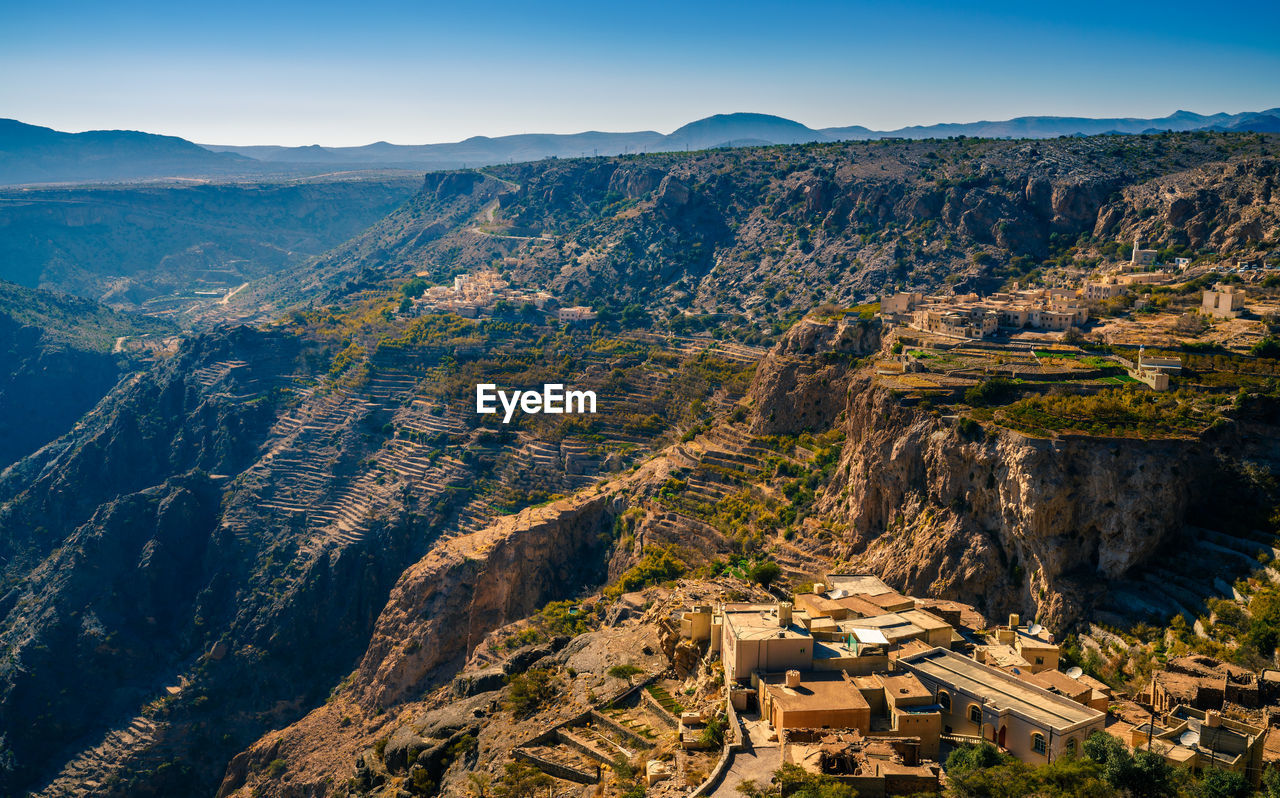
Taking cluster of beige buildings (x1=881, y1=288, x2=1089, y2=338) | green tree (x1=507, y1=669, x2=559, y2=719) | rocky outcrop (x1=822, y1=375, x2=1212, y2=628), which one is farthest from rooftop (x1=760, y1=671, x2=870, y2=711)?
cluster of beige buildings (x1=881, y1=288, x2=1089, y2=338)

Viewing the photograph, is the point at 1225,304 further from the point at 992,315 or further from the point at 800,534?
the point at 800,534

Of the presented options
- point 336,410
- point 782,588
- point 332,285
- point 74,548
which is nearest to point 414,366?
point 336,410

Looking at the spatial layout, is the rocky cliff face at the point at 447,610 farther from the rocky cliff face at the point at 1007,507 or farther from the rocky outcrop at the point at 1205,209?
the rocky outcrop at the point at 1205,209

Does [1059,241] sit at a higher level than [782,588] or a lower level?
higher

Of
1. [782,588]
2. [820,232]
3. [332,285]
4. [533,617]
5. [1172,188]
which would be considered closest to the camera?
[782,588]

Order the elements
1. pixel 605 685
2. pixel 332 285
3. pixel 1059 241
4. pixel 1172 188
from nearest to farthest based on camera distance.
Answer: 1. pixel 605 685
2. pixel 1172 188
3. pixel 1059 241
4. pixel 332 285

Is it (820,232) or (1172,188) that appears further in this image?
(820,232)

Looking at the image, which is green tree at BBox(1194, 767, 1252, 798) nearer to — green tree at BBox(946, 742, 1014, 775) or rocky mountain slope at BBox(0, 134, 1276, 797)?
green tree at BBox(946, 742, 1014, 775)

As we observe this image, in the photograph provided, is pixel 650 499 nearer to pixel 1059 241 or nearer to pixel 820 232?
pixel 1059 241

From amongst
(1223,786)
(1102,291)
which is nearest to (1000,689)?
(1223,786)
